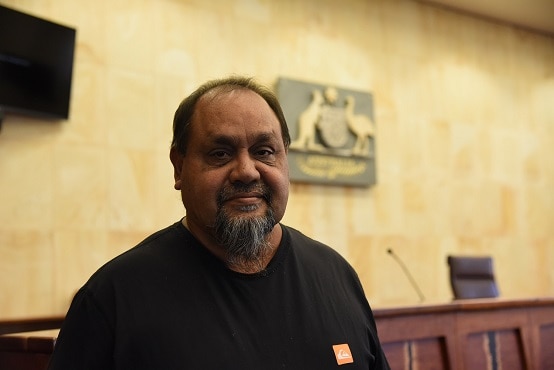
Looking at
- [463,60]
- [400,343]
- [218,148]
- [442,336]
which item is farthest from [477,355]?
[463,60]

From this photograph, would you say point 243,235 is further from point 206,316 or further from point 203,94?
point 203,94

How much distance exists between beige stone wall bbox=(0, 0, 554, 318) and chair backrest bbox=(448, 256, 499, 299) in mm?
892

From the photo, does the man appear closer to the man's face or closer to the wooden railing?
the man's face

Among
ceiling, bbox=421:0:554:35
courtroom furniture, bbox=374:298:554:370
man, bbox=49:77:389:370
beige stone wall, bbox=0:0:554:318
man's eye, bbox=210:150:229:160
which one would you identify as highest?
ceiling, bbox=421:0:554:35

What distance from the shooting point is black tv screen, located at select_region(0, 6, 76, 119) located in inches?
168

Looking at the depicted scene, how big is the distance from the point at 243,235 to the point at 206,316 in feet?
0.69

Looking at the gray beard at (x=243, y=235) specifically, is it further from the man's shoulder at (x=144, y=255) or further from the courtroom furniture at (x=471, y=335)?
the courtroom furniture at (x=471, y=335)

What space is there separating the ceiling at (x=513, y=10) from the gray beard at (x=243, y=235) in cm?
602

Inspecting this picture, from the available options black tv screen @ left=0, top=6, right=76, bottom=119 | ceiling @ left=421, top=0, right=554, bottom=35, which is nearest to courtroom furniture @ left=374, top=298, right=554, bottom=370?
black tv screen @ left=0, top=6, right=76, bottom=119

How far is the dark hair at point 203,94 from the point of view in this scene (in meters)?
1.67

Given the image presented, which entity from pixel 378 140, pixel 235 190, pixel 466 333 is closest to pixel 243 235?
pixel 235 190

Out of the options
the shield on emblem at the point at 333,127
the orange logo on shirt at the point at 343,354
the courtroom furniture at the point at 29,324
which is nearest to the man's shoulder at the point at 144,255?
the orange logo on shirt at the point at 343,354

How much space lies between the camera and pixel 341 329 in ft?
5.42

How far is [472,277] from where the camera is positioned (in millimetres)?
5238
